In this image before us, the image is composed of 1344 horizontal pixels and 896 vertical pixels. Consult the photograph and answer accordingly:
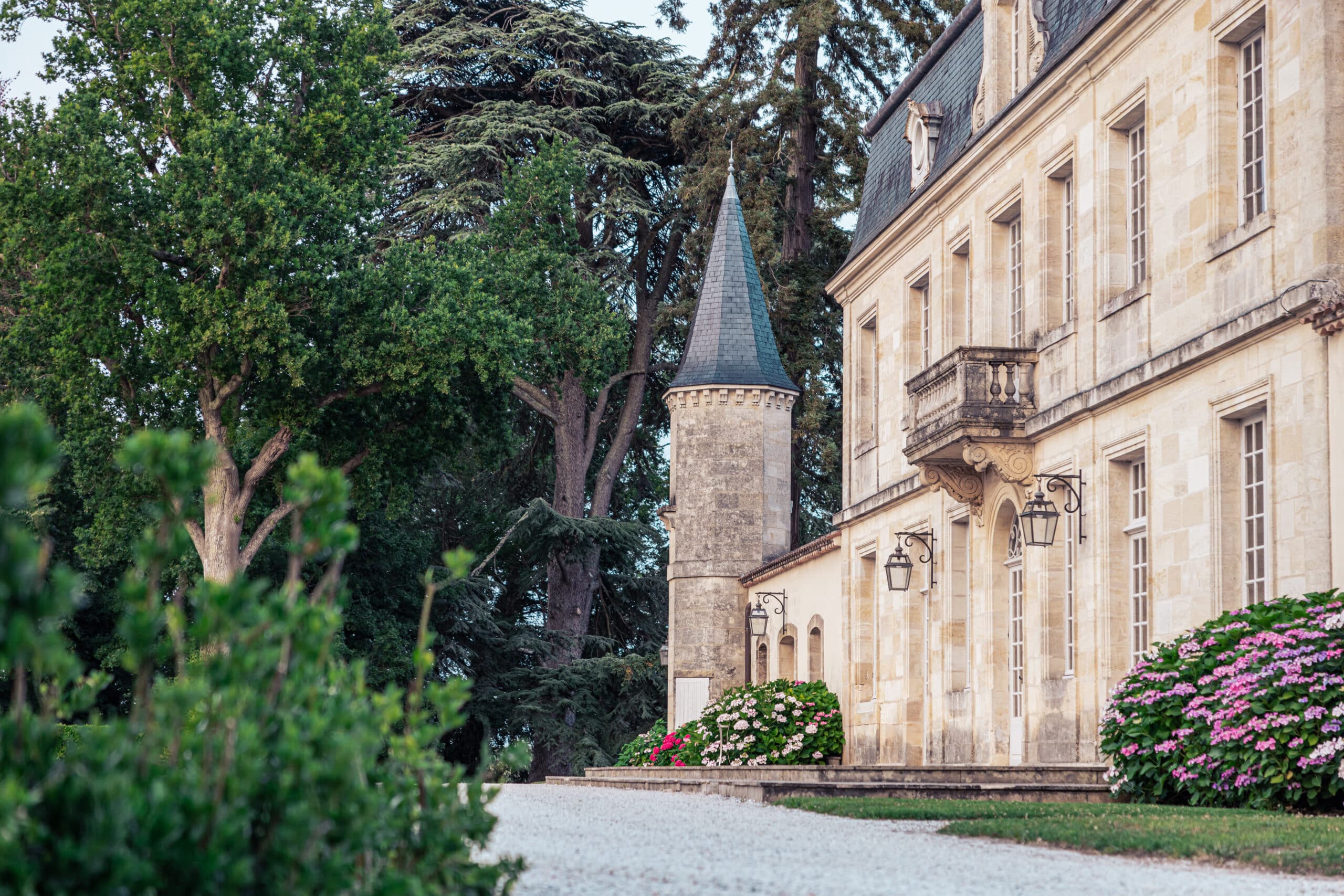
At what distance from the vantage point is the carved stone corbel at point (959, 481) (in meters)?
18.0

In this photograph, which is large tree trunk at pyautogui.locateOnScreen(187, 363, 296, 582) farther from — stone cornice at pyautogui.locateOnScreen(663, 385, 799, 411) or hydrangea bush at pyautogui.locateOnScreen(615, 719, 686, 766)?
stone cornice at pyautogui.locateOnScreen(663, 385, 799, 411)

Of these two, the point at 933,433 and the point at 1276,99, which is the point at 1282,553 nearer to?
the point at 1276,99

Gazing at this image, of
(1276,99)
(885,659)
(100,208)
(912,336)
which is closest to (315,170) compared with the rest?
(100,208)

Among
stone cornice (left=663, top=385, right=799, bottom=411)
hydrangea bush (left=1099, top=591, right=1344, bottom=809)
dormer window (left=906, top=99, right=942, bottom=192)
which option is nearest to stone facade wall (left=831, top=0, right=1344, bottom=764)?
dormer window (left=906, top=99, right=942, bottom=192)

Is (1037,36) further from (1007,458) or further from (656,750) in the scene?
(656,750)

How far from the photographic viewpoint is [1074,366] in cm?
1597

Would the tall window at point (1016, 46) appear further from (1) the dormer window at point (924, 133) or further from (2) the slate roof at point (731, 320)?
(2) the slate roof at point (731, 320)

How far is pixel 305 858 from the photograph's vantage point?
339cm

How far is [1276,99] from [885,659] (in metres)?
10.9

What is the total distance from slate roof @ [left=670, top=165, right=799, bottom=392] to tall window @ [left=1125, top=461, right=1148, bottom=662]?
47.6 feet

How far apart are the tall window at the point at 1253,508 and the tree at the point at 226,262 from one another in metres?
13.3

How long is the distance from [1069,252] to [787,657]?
12.2m

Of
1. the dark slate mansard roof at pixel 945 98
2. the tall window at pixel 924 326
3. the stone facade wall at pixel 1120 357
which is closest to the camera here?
the stone facade wall at pixel 1120 357

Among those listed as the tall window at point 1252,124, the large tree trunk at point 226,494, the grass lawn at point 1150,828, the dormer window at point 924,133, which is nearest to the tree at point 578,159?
the large tree trunk at point 226,494
